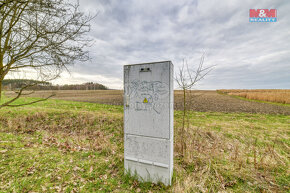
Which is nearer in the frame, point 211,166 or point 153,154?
point 153,154

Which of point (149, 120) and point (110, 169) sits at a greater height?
point (149, 120)

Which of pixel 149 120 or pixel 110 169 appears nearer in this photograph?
pixel 149 120

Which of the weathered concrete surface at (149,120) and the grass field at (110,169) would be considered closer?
the weathered concrete surface at (149,120)

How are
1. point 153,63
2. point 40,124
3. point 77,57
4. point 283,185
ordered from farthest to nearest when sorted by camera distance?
point 40,124 < point 77,57 < point 283,185 < point 153,63

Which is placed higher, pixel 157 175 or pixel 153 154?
pixel 153 154

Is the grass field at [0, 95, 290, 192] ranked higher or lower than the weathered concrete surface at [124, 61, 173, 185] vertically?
lower

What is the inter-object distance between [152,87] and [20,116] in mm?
10207

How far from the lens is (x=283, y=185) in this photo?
9.86ft

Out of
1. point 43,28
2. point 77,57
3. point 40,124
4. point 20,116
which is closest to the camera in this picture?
point 43,28

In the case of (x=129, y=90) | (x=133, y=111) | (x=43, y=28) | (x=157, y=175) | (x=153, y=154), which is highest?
(x=43, y=28)

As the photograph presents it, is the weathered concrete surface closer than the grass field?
Yes

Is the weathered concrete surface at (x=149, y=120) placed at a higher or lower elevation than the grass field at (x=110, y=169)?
higher

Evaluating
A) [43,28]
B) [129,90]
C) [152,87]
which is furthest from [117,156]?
[43,28]

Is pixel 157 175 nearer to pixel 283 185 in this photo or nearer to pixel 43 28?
pixel 283 185
